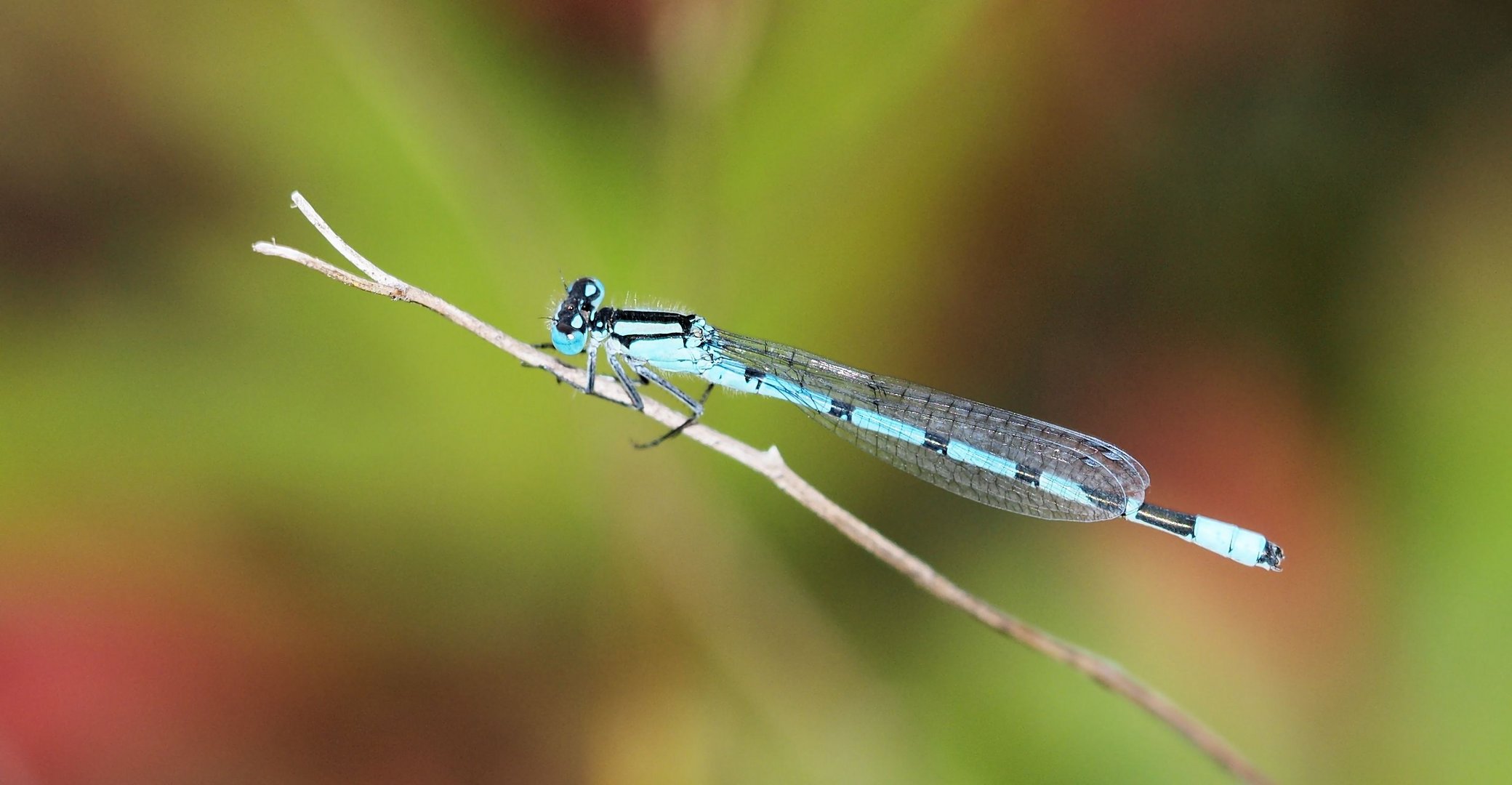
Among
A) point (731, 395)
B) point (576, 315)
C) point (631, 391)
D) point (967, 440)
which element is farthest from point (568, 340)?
point (967, 440)

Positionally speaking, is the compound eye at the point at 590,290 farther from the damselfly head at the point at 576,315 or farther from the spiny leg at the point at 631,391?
the spiny leg at the point at 631,391

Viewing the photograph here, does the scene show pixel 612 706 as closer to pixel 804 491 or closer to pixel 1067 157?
pixel 804 491

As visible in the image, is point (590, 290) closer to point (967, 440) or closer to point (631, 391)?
point (631, 391)

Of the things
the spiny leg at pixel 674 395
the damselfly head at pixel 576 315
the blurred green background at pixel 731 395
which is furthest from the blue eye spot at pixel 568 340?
the spiny leg at pixel 674 395

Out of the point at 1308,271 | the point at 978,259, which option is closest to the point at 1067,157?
the point at 978,259

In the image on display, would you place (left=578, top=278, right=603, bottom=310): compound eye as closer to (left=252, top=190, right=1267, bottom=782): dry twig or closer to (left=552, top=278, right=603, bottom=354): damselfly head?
(left=552, top=278, right=603, bottom=354): damselfly head

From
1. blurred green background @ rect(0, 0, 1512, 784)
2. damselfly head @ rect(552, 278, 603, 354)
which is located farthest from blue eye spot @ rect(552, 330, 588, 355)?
blurred green background @ rect(0, 0, 1512, 784)
